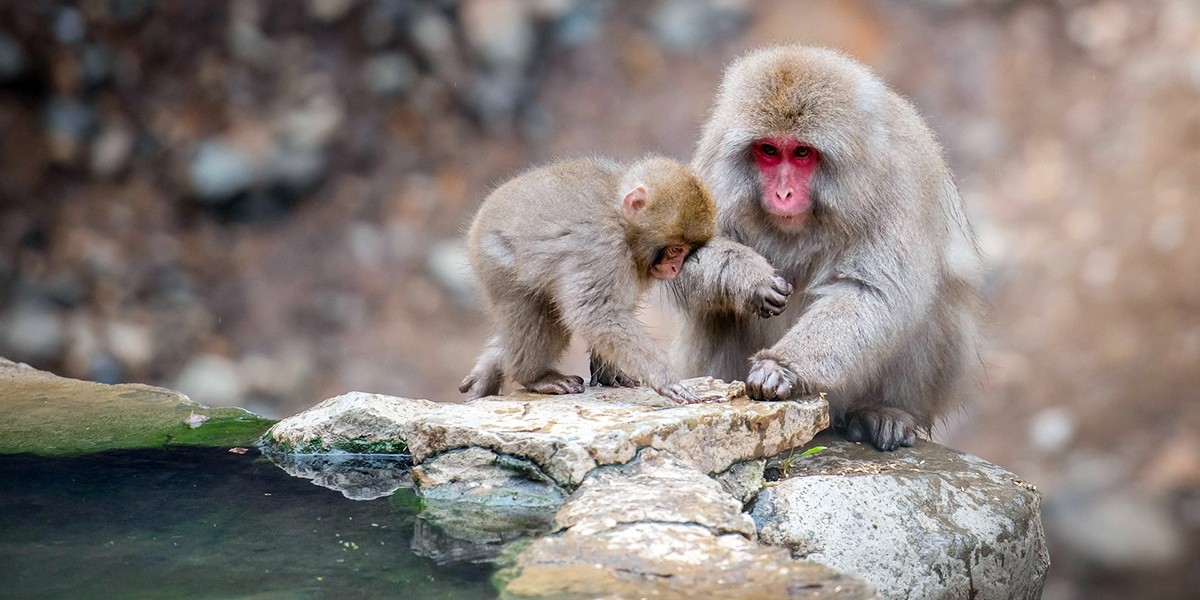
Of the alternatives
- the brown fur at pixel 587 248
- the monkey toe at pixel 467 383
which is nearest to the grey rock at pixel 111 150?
the monkey toe at pixel 467 383

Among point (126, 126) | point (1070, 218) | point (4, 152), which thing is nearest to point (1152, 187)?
point (1070, 218)

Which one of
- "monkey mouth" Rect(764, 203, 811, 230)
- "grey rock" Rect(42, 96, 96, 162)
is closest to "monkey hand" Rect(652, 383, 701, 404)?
"monkey mouth" Rect(764, 203, 811, 230)

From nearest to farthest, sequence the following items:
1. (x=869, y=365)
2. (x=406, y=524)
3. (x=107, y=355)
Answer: (x=406, y=524) < (x=869, y=365) < (x=107, y=355)

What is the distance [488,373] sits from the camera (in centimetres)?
451

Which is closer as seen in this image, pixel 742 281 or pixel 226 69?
pixel 742 281

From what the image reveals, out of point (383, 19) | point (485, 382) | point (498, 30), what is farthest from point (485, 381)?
point (383, 19)

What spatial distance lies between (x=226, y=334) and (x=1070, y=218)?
4846 mm

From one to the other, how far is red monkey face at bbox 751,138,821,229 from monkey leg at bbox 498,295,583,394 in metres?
0.74

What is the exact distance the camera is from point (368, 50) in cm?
856

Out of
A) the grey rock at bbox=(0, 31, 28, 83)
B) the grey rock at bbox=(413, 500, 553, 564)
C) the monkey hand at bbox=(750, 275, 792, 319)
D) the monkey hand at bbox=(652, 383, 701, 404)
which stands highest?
the grey rock at bbox=(0, 31, 28, 83)

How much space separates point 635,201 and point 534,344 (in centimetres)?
56

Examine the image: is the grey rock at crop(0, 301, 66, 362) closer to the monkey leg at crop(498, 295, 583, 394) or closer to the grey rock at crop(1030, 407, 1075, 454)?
the monkey leg at crop(498, 295, 583, 394)

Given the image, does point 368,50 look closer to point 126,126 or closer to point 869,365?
point 126,126

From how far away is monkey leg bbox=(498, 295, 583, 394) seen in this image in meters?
4.22
